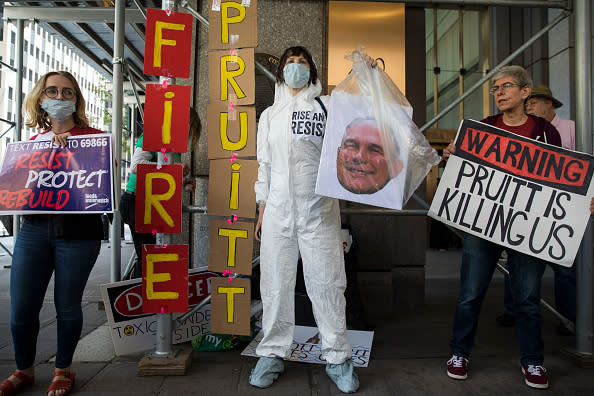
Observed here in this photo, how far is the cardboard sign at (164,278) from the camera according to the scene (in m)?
2.65

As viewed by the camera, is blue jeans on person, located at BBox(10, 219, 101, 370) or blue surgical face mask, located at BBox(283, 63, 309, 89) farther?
blue surgical face mask, located at BBox(283, 63, 309, 89)

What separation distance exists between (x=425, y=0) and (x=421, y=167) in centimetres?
176

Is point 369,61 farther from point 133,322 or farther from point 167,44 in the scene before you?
point 133,322

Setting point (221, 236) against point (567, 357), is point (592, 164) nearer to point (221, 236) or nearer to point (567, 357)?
point (567, 357)

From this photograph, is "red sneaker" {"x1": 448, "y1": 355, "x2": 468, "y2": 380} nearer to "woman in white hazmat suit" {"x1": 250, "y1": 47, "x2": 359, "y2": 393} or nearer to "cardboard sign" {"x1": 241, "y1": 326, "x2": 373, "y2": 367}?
"cardboard sign" {"x1": 241, "y1": 326, "x2": 373, "y2": 367}

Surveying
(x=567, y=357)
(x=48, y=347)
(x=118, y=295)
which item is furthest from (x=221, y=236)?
(x=567, y=357)

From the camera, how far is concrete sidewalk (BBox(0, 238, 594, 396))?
2.38m

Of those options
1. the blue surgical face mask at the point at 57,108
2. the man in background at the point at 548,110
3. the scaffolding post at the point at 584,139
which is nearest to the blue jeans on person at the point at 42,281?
the blue surgical face mask at the point at 57,108

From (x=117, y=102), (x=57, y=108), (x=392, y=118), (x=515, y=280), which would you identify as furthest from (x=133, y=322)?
(x=515, y=280)

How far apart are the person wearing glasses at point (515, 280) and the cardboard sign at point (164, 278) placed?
1.72 meters

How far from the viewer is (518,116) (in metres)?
2.57

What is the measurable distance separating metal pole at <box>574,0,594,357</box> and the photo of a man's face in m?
1.58

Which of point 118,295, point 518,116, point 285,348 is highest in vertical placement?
point 518,116

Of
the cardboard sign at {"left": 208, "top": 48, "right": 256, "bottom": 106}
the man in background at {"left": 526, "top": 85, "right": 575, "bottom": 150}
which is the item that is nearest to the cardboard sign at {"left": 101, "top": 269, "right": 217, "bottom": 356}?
the cardboard sign at {"left": 208, "top": 48, "right": 256, "bottom": 106}
